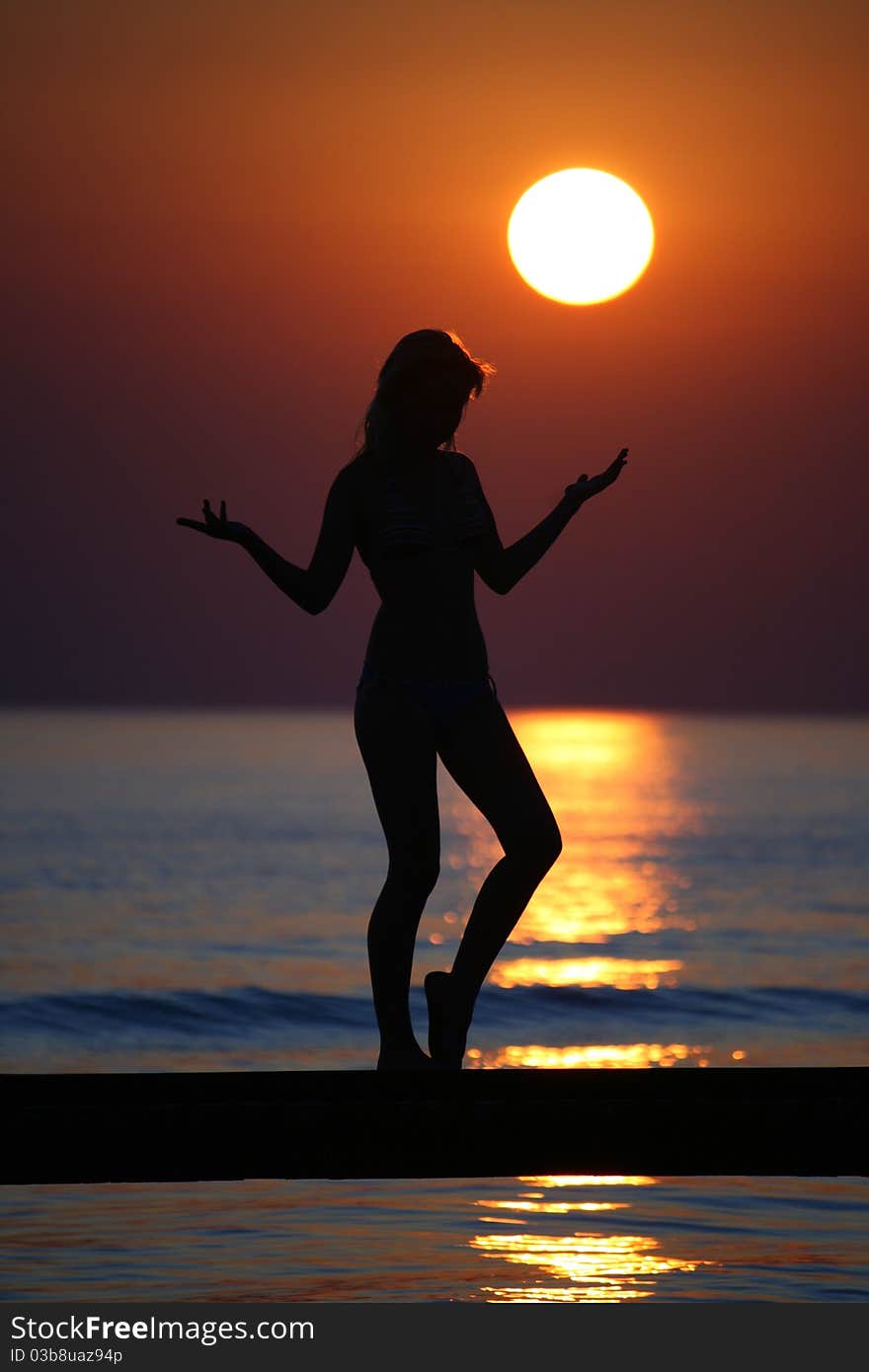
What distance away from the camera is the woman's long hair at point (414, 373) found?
6730 mm

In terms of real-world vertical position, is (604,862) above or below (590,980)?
above

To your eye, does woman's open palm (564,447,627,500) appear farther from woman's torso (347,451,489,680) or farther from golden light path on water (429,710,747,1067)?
golden light path on water (429,710,747,1067)

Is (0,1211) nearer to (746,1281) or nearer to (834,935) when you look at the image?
(746,1281)

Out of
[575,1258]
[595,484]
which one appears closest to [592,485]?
[595,484]

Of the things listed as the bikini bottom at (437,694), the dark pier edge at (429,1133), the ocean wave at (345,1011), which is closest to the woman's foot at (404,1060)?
the dark pier edge at (429,1133)

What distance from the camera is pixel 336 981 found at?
28328 millimetres

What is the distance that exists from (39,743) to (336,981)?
175803mm

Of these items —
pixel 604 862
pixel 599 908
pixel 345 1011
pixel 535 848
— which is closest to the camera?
pixel 535 848

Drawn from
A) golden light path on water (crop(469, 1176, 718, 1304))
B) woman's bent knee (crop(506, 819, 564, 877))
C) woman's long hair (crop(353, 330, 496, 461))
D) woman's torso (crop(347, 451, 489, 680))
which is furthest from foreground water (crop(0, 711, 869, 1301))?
woman's long hair (crop(353, 330, 496, 461))

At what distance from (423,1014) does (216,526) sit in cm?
1835

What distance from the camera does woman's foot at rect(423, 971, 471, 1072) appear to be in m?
6.68

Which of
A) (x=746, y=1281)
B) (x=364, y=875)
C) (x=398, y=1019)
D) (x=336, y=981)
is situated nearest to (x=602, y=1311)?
(x=398, y=1019)

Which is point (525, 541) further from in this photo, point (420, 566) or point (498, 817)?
point (498, 817)

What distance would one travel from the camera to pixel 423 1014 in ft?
78.8
